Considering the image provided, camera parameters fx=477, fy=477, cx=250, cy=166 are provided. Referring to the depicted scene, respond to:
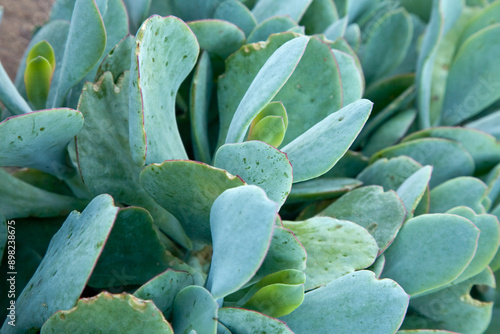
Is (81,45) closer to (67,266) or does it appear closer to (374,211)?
(67,266)

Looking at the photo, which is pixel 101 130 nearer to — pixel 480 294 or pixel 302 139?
pixel 302 139

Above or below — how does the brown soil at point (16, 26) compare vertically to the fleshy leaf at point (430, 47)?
above

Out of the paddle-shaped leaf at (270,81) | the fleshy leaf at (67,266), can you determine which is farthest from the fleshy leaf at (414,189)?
the fleshy leaf at (67,266)

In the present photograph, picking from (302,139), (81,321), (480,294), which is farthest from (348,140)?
(480,294)

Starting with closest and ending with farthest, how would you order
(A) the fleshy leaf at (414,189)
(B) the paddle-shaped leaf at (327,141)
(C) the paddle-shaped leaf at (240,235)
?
(C) the paddle-shaped leaf at (240,235), (B) the paddle-shaped leaf at (327,141), (A) the fleshy leaf at (414,189)

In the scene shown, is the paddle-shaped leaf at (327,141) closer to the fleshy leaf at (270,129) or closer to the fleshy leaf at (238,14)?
the fleshy leaf at (270,129)

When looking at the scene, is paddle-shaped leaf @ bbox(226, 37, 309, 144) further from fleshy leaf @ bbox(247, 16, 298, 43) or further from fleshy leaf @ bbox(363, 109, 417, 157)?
fleshy leaf @ bbox(363, 109, 417, 157)
